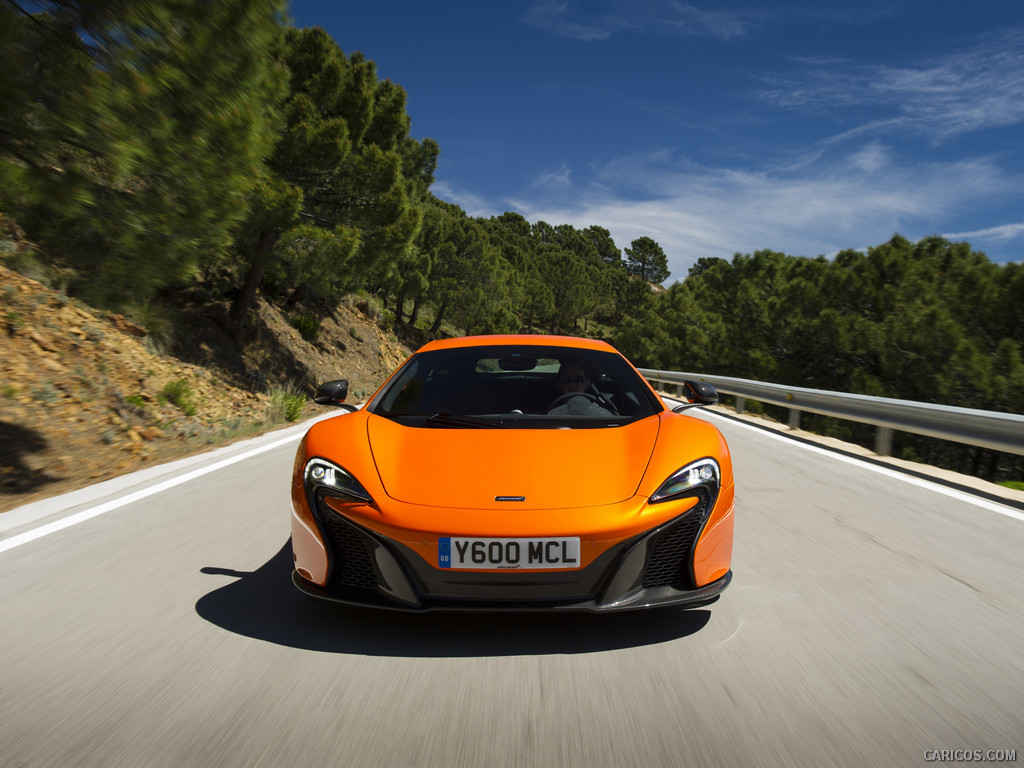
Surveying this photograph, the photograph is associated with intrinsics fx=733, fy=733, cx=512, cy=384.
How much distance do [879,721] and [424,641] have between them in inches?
60.5

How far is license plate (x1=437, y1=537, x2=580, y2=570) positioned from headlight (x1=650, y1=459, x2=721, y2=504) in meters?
0.41

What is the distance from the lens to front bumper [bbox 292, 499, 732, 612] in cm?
258

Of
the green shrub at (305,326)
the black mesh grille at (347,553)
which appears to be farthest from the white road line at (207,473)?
the green shrub at (305,326)

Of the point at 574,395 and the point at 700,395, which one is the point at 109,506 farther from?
the point at 700,395

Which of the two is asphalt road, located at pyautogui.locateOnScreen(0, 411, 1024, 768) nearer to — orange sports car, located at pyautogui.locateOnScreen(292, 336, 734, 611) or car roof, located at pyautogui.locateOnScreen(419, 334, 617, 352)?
orange sports car, located at pyautogui.locateOnScreen(292, 336, 734, 611)

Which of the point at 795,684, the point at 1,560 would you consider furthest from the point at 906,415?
the point at 1,560

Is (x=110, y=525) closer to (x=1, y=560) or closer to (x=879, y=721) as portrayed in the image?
(x=1, y=560)

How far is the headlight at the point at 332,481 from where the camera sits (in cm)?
282

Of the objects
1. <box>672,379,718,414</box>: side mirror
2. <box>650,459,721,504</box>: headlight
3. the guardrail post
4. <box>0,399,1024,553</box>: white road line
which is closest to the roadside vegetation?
<box>0,399,1024,553</box>: white road line

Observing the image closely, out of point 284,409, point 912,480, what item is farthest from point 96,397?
point 912,480

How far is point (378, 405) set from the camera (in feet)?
12.8

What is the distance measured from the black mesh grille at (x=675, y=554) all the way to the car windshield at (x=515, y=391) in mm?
815

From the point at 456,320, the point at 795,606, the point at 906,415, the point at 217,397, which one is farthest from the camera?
the point at 456,320

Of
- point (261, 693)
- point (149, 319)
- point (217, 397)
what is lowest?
point (217, 397)
